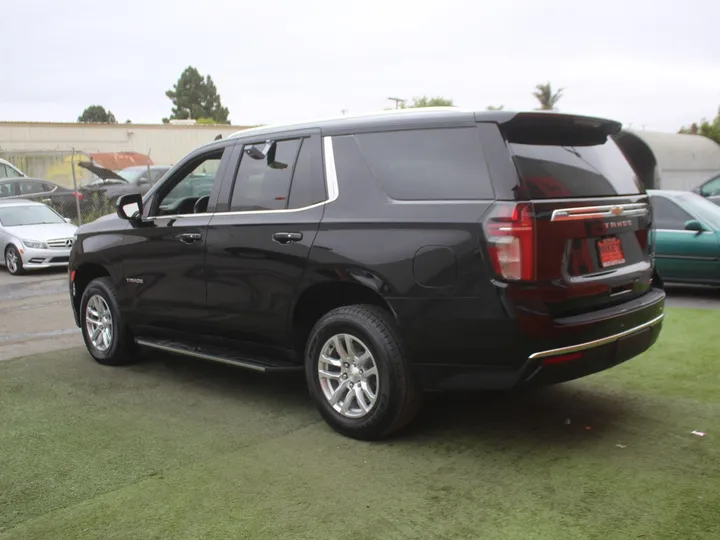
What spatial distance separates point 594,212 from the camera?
166 inches

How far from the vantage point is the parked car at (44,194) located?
61.9 feet

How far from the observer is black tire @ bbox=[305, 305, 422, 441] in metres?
4.33

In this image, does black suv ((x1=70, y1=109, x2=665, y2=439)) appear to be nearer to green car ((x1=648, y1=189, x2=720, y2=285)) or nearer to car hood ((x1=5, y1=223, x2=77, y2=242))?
green car ((x1=648, y1=189, x2=720, y2=285))

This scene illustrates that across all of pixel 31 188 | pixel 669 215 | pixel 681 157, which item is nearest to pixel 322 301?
pixel 669 215

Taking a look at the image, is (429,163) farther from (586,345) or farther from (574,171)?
(586,345)

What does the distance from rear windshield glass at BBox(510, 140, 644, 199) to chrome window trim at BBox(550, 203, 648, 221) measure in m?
0.09

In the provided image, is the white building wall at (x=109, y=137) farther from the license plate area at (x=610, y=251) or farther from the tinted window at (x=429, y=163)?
the license plate area at (x=610, y=251)

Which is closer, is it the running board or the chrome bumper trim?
A: the chrome bumper trim

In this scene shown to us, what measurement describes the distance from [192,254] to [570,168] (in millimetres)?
2774

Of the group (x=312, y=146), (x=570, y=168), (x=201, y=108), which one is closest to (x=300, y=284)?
(x=312, y=146)

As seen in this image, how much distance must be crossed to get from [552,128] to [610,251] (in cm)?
77

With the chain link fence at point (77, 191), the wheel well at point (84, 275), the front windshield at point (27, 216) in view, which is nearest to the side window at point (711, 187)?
the chain link fence at point (77, 191)

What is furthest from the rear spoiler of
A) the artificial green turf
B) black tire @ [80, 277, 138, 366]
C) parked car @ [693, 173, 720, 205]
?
parked car @ [693, 173, 720, 205]

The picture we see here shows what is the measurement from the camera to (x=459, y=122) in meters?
4.29
